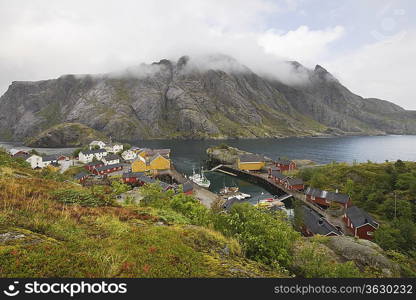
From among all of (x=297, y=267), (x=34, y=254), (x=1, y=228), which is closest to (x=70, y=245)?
(x=34, y=254)

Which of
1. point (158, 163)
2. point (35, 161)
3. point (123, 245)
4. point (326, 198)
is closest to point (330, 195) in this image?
point (326, 198)

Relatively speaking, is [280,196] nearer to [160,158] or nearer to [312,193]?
[312,193]

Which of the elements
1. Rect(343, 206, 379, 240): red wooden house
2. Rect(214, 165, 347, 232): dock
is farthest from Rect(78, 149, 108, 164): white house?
Rect(343, 206, 379, 240): red wooden house

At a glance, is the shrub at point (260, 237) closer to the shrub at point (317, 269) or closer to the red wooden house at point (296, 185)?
the shrub at point (317, 269)

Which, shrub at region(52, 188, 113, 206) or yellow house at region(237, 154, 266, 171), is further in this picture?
yellow house at region(237, 154, 266, 171)

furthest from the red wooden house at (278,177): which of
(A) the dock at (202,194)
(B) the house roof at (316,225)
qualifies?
(B) the house roof at (316,225)

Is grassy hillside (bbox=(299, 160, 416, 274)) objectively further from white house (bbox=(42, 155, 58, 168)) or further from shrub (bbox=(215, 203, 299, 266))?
white house (bbox=(42, 155, 58, 168))
